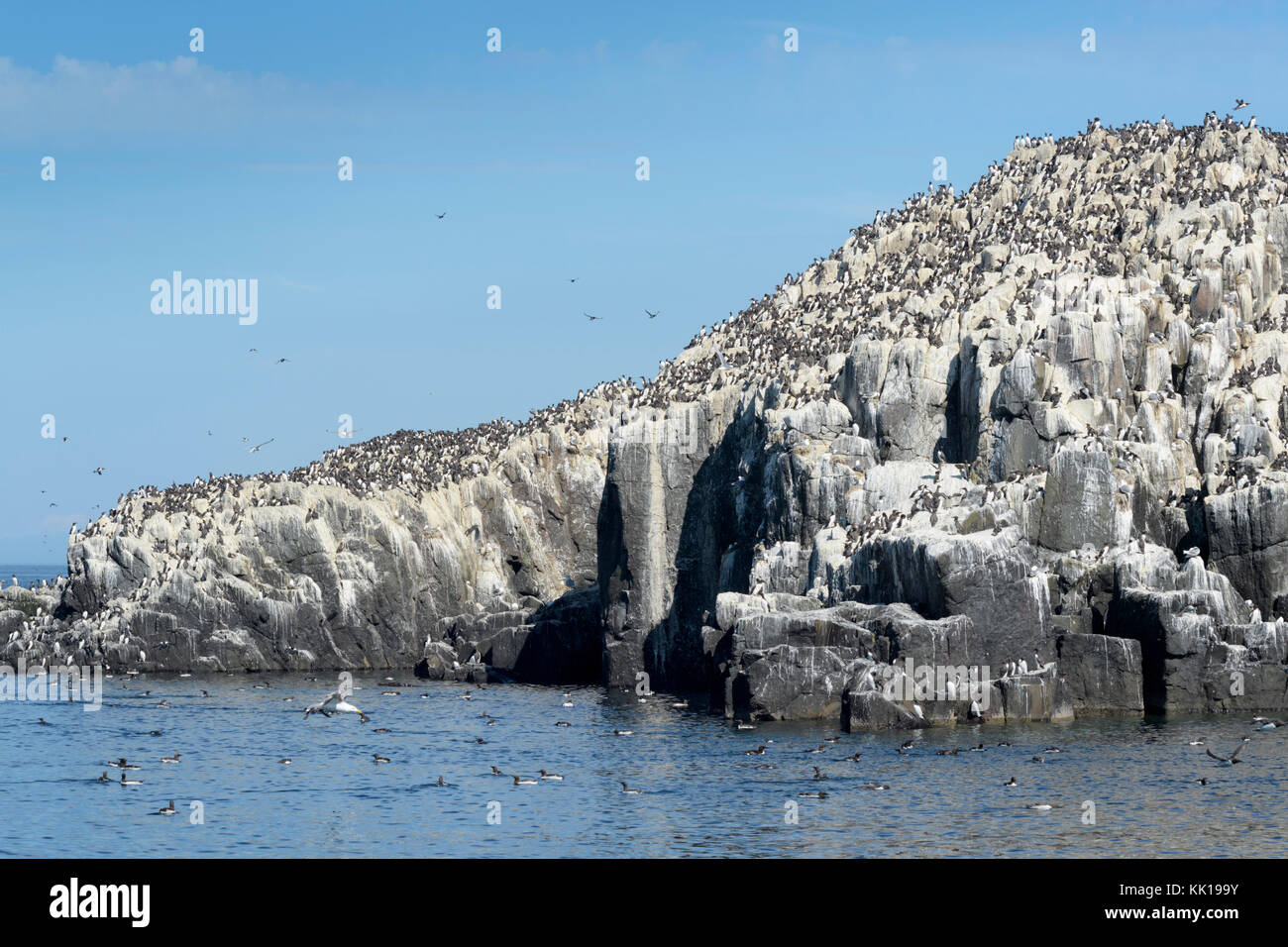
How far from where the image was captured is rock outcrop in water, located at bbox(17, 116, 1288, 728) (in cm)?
7281

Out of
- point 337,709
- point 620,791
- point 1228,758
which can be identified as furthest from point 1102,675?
point 337,709

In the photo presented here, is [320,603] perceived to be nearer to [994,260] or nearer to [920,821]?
[994,260]

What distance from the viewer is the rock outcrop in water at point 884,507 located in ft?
239

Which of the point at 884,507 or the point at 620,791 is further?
the point at 884,507

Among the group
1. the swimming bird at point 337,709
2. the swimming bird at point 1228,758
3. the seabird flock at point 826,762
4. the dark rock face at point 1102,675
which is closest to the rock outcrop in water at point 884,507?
the dark rock face at point 1102,675

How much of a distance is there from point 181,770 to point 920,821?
30.8 meters

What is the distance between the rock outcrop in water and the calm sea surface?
402 centimetres

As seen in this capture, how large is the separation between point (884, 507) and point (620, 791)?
31.1 metres

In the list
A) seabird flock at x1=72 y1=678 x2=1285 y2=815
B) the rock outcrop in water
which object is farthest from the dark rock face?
seabird flock at x1=72 y1=678 x2=1285 y2=815

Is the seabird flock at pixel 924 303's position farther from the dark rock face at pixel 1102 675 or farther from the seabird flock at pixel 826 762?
the seabird flock at pixel 826 762

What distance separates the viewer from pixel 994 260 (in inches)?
4090

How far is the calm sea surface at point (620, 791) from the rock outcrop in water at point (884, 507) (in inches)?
158

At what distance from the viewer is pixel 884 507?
84.5m

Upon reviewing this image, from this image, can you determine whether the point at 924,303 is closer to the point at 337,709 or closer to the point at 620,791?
the point at 337,709
